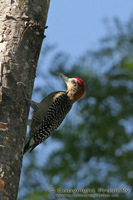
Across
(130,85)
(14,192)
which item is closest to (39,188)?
(130,85)

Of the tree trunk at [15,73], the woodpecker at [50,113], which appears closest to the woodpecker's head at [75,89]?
the woodpecker at [50,113]

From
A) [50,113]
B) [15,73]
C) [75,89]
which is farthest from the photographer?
[75,89]

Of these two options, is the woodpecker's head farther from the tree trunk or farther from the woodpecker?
the tree trunk

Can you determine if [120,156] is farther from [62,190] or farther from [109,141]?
[62,190]

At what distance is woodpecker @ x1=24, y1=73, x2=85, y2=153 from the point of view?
4816mm

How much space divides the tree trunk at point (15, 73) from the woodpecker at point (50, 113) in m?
1.42

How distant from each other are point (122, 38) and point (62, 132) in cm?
241

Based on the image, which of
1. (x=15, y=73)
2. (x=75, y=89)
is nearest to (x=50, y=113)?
(x=75, y=89)

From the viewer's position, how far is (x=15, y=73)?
3.24 meters

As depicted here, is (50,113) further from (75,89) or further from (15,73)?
(15,73)

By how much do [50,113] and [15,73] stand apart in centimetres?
192

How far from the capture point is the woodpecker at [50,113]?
4.82m

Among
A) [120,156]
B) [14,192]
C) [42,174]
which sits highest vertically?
[120,156]

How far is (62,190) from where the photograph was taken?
17.5 ft
